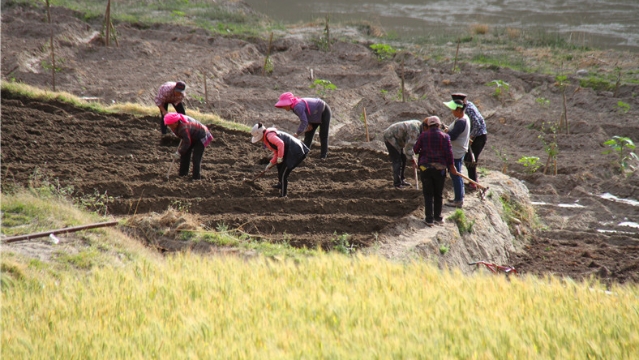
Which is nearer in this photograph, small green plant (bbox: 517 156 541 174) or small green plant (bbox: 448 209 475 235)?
small green plant (bbox: 448 209 475 235)

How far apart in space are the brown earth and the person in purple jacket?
0.52 metres

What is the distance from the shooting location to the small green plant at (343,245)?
28.8 ft

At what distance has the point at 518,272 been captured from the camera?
33.9ft

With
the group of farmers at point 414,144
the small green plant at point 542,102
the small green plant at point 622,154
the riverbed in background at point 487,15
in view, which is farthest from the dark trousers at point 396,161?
the riverbed in background at point 487,15

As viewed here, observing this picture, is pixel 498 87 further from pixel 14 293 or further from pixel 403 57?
pixel 14 293

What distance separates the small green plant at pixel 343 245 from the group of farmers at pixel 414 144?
142 centimetres

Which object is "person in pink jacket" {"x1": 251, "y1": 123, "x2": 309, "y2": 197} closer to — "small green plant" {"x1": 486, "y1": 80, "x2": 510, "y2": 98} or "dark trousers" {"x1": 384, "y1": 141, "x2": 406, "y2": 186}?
"dark trousers" {"x1": 384, "y1": 141, "x2": 406, "y2": 186}

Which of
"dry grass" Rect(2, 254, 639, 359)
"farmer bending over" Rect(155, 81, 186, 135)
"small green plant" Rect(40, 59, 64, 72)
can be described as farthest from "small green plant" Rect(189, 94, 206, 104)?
"dry grass" Rect(2, 254, 639, 359)

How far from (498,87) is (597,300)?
14877mm

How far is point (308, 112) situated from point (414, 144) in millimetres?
2676

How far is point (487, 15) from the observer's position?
115 ft

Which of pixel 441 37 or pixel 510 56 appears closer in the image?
pixel 510 56

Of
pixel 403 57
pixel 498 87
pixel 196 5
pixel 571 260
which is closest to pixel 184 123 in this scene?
pixel 571 260

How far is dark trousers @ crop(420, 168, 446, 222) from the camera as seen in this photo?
31.3ft
